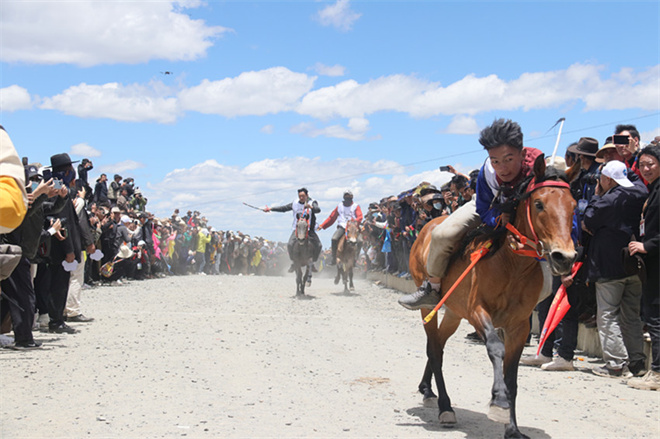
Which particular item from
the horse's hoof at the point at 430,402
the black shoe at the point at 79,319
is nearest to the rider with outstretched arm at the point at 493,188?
the horse's hoof at the point at 430,402

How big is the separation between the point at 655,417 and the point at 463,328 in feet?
22.9

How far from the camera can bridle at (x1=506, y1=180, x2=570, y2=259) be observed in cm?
526

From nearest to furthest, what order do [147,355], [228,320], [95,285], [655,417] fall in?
[655,417] → [147,355] → [228,320] → [95,285]

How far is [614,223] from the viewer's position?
28.1 ft

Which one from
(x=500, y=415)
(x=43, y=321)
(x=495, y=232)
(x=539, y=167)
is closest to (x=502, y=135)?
(x=539, y=167)

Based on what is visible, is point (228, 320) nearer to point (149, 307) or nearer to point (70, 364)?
point (149, 307)

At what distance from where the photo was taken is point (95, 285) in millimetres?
21641

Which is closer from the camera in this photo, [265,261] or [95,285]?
[95,285]

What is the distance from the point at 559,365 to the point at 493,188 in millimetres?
3995

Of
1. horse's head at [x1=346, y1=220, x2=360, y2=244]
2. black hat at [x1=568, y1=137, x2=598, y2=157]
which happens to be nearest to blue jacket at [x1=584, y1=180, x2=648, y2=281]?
black hat at [x1=568, y1=137, x2=598, y2=157]

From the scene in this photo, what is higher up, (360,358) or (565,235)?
(565,235)

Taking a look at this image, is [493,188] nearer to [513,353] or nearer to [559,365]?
[513,353]

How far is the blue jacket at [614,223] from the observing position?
27.7 ft

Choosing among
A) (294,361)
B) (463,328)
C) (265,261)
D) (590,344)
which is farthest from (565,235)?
(265,261)
